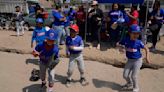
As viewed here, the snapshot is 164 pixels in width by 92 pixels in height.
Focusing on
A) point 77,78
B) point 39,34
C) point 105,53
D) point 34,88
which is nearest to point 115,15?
point 105,53

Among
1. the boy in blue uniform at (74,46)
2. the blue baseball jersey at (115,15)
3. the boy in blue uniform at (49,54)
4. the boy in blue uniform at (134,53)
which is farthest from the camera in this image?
the blue baseball jersey at (115,15)

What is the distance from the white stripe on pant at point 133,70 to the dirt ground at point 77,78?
478 millimetres

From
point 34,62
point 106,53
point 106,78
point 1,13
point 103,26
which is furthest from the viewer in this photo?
point 1,13

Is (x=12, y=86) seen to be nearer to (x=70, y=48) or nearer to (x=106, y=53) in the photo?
(x=70, y=48)

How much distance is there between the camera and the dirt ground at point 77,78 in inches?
296

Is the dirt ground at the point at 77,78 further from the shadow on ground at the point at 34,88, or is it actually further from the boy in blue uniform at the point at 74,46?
the boy in blue uniform at the point at 74,46

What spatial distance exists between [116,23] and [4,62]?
A: 4628 mm

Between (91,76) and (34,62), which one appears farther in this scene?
(34,62)

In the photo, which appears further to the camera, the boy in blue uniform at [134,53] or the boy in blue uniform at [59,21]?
the boy in blue uniform at [59,21]

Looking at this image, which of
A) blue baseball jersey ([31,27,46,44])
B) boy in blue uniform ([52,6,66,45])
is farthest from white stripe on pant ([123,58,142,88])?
boy in blue uniform ([52,6,66,45])

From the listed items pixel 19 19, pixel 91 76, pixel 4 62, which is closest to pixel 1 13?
pixel 19 19

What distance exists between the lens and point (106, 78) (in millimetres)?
8234

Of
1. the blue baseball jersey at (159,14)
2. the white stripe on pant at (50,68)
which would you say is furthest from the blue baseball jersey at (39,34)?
the blue baseball jersey at (159,14)

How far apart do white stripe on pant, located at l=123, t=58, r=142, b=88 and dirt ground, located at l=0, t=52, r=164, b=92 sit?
48cm
